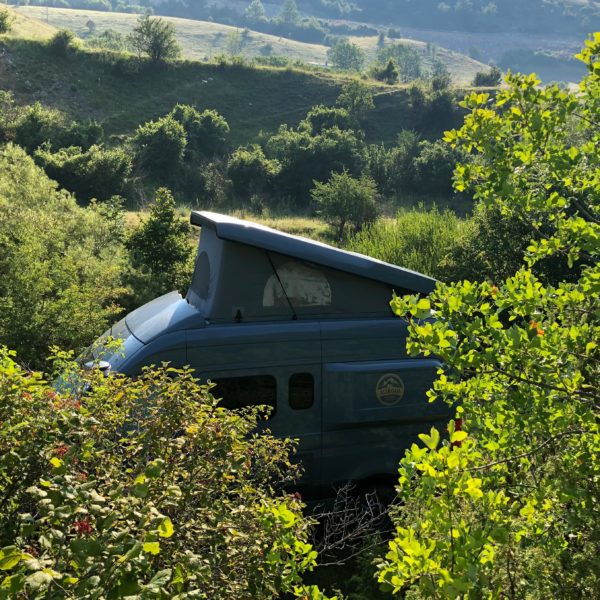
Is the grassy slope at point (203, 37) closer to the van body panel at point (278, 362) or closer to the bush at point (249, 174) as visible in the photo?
the bush at point (249, 174)

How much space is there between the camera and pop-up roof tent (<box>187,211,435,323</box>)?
6.50 meters

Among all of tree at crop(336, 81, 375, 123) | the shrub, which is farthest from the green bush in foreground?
tree at crop(336, 81, 375, 123)

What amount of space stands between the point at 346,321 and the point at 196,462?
3462 millimetres

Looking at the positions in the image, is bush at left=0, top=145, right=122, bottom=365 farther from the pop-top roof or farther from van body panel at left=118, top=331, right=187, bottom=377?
the pop-top roof

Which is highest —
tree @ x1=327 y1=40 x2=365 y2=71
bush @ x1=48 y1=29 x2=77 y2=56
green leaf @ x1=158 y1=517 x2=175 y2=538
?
tree @ x1=327 y1=40 x2=365 y2=71

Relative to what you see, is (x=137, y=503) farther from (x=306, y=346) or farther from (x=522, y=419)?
(x=306, y=346)

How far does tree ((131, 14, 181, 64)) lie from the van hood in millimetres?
60868

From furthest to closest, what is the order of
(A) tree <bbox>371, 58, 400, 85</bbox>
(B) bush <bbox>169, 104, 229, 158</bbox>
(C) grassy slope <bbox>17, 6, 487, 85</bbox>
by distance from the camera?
(C) grassy slope <bbox>17, 6, 487, 85</bbox>
(A) tree <bbox>371, 58, 400, 85</bbox>
(B) bush <bbox>169, 104, 229, 158</bbox>

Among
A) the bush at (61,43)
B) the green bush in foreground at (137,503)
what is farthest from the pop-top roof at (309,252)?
the bush at (61,43)

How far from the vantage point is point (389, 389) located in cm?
684

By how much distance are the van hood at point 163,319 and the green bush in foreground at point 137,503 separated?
215 centimetres

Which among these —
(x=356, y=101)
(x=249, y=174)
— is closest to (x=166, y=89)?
(x=356, y=101)

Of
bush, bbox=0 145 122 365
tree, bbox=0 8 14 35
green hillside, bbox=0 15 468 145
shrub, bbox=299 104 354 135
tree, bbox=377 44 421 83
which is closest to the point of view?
bush, bbox=0 145 122 365

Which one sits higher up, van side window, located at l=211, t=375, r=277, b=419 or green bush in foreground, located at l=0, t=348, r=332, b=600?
green bush in foreground, located at l=0, t=348, r=332, b=600
